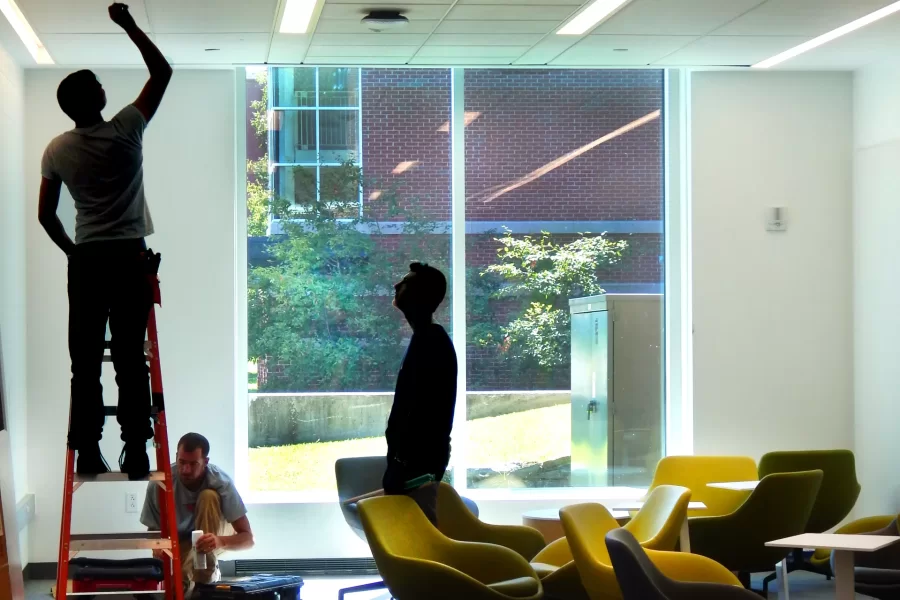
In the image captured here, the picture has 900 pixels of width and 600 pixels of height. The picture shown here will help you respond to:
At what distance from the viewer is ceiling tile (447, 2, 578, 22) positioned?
605 centimetres

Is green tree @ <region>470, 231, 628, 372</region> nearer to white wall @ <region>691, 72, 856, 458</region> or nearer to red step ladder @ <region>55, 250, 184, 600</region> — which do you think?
white wall @ <region>691, 72, 856, 458</region>

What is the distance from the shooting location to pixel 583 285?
811cm

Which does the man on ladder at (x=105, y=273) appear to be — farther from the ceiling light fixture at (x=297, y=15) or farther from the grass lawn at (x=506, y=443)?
the grass lawn at (x=506, y=443)

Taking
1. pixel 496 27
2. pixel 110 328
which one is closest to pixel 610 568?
pixel 110 328

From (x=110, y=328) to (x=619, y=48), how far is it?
4394mm

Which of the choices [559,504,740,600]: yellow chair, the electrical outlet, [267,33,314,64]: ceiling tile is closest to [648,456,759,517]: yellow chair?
[559,504,740,600]: yellow chair

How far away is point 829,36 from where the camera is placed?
694 centimetres

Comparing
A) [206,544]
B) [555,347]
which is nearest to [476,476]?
[555,347]

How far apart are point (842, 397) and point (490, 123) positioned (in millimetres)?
3335

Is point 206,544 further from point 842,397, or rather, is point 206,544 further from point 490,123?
point 842,397

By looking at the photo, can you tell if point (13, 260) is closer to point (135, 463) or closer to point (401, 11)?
point (401, 11)

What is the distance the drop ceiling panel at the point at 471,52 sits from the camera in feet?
23.4

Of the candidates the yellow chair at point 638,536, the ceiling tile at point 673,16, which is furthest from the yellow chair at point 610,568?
the ceiling tile at point 673,16

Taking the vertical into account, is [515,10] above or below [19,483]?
above
